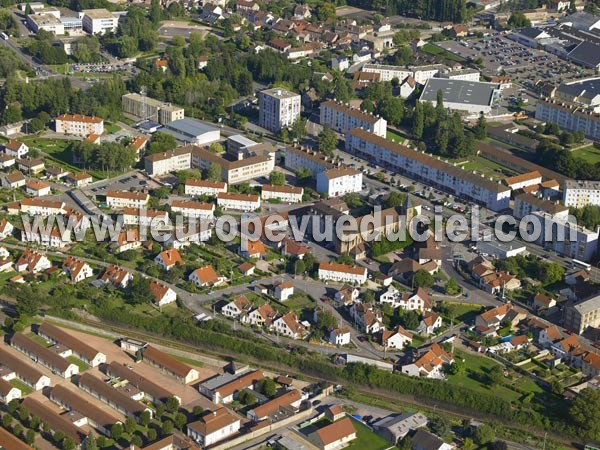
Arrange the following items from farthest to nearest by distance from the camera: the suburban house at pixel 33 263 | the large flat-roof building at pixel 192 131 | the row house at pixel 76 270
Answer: the large flat-roof building at pixel 192 131 < the suburban house at pixel 33 263 < the row house at pixel 76 270

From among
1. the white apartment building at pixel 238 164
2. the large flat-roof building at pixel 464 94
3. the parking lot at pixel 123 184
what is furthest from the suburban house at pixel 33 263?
the large flat-roof building at pixel 464 94

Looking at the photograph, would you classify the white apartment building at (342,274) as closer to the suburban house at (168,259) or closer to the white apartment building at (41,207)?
the suburban house at (168,259)

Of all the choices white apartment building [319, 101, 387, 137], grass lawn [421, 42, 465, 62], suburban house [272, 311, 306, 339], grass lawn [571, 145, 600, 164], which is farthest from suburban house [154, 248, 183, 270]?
grass lawn [421, 42, 465, 62]

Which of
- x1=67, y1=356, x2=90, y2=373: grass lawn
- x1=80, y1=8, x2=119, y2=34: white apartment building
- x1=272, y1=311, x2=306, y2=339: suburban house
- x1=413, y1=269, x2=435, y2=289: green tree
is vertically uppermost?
x1=80, y1=8, x2=119, y2=34: white apartment building

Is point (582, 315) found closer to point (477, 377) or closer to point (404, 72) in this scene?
point (477, 377)

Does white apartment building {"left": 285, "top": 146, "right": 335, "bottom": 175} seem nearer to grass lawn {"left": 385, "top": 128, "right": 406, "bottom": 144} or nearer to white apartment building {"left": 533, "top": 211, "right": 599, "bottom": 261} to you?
grass lawn {"left": 385, "top": 128, "right": 406, "bottom": 144}

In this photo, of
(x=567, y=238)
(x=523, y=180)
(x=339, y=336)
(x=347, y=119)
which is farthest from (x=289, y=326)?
(x=347, y=119)
